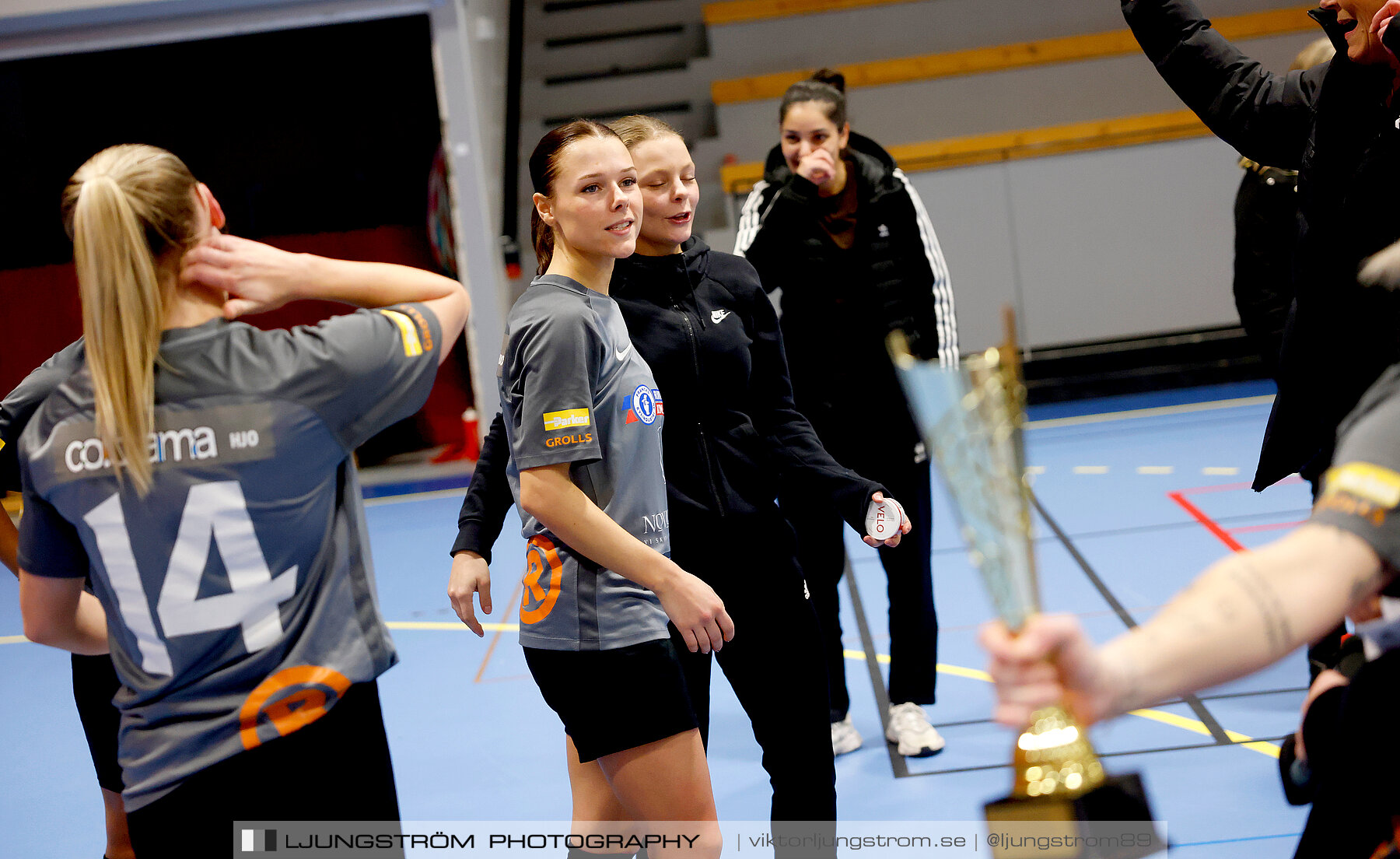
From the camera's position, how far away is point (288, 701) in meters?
1.60

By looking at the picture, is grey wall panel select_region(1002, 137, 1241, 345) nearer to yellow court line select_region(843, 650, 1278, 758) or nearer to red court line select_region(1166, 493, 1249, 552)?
red court line select_region(1166, 493, 1249, 552)

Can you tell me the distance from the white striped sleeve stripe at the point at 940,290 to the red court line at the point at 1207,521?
1947mm

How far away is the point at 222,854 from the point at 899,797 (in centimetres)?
207

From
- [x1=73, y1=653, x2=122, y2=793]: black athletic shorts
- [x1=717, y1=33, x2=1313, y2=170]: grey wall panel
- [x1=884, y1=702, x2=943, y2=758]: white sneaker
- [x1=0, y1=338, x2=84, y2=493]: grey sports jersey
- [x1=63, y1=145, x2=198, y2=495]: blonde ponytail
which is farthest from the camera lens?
[x1=717, y1=33, x2=1313, y2=170]: grey wall panel

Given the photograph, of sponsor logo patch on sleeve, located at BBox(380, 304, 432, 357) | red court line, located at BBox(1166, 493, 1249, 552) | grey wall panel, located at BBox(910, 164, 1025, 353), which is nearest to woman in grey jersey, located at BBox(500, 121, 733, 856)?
sponsor logo patch on sleeve, located at BBox(380, 304, 432, 357)

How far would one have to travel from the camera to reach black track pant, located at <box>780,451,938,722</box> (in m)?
3.49

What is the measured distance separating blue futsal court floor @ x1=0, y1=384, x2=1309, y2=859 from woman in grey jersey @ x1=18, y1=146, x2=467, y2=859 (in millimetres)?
973

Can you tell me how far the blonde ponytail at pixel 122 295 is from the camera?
58.2 inches

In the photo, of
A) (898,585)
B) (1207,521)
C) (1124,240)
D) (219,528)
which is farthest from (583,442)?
(1124,240)

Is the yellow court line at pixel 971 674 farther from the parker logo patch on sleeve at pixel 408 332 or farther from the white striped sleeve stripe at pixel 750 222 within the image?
the white striped sleeve stripe at pixel 750 222

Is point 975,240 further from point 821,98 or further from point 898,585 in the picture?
point 898,585

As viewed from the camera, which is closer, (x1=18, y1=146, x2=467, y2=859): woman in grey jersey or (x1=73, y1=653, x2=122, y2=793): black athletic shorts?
(x1=18, y1=146, x2=467, y2=859): woman in grey jersey

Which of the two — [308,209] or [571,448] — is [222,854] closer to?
[571,448]

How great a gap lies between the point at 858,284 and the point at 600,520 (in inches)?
70.8
